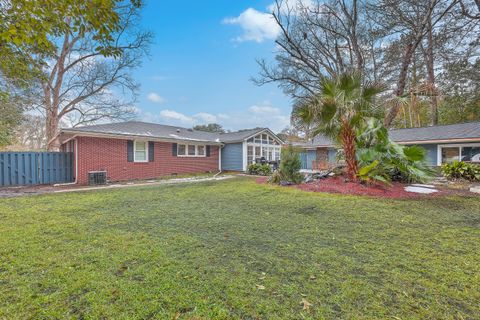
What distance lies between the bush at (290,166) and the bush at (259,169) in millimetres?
4673

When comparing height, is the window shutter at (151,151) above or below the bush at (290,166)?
above

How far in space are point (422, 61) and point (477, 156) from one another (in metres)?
8.69

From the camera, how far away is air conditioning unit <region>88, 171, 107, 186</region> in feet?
33.4

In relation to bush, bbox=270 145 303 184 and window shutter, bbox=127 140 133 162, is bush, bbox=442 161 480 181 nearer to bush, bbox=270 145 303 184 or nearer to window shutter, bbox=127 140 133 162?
bush, bbox=270 145 303 184

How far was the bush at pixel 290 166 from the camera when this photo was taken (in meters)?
9.30

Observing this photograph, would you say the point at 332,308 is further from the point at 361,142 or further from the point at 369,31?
the point at 369,31

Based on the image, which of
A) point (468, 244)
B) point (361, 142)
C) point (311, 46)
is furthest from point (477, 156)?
point (468, 244)

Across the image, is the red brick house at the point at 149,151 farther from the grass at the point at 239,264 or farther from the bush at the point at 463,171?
the bush at the point at 463,171

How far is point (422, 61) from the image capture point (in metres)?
16.4

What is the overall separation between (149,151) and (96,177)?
311 cm

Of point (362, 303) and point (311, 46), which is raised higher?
point (311, 46)

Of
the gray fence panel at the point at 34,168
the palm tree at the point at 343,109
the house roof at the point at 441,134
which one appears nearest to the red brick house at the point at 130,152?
the gray fence panel at the point at 34,168

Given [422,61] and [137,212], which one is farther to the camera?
[422,61]

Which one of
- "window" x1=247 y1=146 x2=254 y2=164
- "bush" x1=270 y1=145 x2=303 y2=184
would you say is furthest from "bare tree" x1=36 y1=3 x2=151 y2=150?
"bush" x1=270 y1=145 x2=303 y2=184
